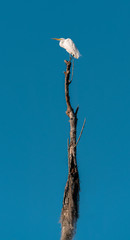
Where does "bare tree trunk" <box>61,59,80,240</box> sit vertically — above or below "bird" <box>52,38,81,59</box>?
below

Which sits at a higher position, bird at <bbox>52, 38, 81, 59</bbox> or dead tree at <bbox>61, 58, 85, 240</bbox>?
bird at <bbox>52, 38, 81, 59</bbox>

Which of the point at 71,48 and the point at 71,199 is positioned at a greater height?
the point at 71,48

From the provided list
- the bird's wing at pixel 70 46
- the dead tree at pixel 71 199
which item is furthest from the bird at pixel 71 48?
the dead tree at pixel 71 199

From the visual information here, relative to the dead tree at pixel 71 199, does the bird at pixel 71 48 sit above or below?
above

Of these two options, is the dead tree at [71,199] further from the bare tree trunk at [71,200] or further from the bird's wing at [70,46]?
the bird's wing at [70,46]

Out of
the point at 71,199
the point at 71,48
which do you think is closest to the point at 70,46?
the point at 71,48

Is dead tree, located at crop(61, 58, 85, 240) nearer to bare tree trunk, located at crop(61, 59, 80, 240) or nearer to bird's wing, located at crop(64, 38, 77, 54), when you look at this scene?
bare tree trunk, located at crop(61, 59, 80, 240)

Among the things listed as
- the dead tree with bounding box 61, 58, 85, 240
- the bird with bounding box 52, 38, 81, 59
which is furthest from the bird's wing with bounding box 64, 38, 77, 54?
the dead tree with bounding box 61, 58, 85, 240

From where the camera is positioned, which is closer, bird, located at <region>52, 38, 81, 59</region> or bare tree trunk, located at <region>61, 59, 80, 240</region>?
bare tree trunk, located at <region>61, 59, 80, 240</region>

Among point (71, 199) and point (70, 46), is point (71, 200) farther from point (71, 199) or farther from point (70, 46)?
point (70, 46)

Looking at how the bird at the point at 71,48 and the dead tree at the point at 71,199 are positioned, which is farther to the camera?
the bird at the point at 71,48

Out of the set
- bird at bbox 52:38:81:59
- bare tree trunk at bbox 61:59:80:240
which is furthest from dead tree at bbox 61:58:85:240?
bird at bbox 52:38:81:59

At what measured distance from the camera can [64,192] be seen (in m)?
4.25

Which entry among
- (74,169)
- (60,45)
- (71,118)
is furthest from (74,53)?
(74,169)
